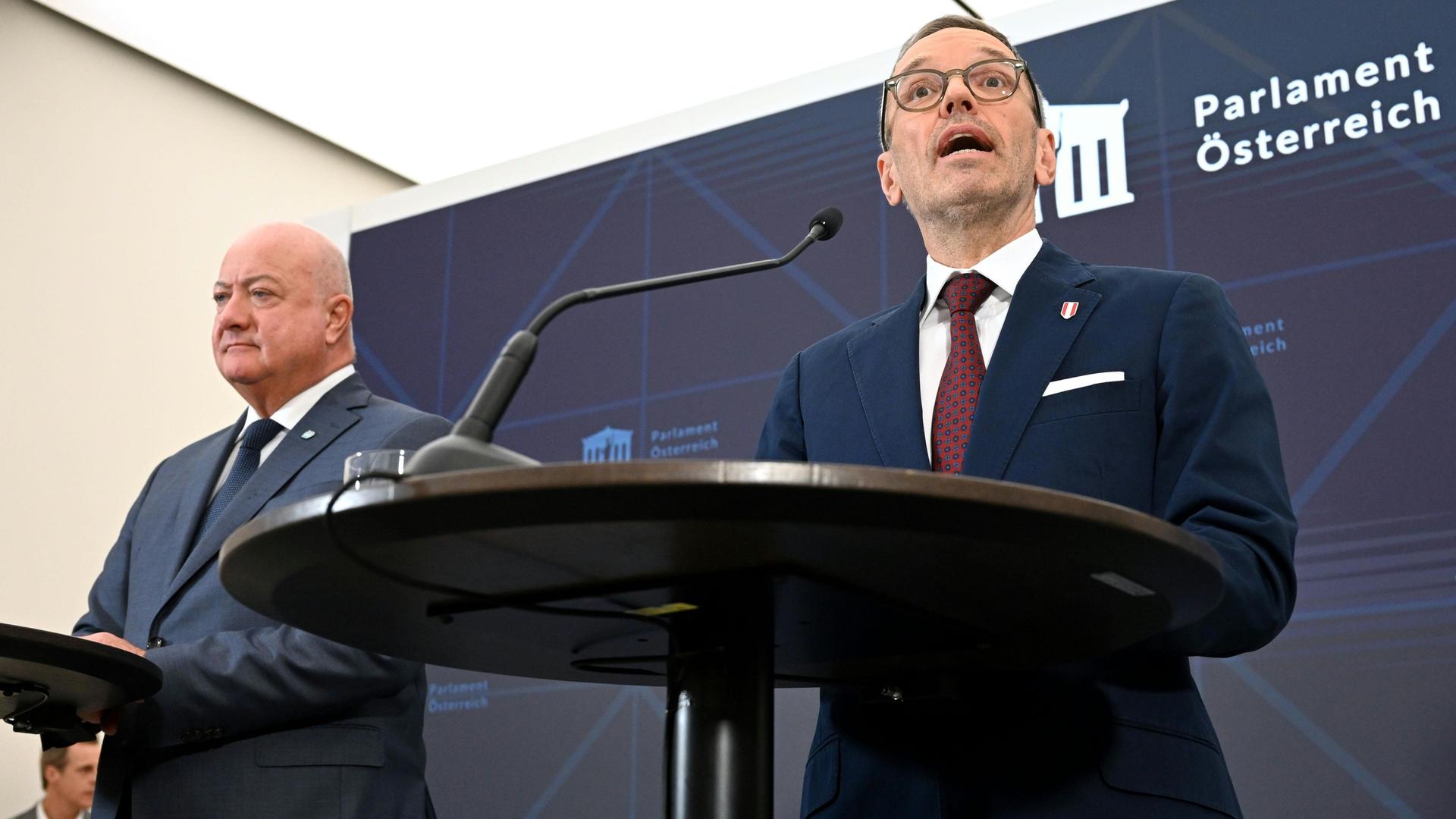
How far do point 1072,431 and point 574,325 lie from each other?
2.92 metres

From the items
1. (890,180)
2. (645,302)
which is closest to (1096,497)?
(890,180)

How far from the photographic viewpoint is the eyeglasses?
1.82 m

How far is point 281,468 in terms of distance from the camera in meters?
2.25

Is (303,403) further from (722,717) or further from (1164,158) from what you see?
(1164,158)

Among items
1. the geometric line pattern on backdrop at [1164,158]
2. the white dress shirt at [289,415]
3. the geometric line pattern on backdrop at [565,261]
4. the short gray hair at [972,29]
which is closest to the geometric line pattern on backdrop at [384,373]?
the geometric line pattern on backdrop at [565,261]

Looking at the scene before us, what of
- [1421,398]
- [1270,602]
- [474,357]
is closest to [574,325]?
[474,357]

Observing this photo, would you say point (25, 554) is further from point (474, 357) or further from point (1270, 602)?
point (1270, 602)

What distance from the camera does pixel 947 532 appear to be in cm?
85

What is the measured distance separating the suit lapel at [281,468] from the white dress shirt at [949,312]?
1.03 meters

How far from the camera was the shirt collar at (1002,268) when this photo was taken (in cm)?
164

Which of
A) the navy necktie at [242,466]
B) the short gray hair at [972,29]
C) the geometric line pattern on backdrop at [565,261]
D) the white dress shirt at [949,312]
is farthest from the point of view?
the geometric line pattern on backdrop at [565,261]

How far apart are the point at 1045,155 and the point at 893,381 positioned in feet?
1.74

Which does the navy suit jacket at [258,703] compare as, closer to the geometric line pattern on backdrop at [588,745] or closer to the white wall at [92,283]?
the geometric line pattern on backdrop at [588,745]

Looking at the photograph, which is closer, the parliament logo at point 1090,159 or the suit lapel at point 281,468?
the suit lapel at point 281,468
